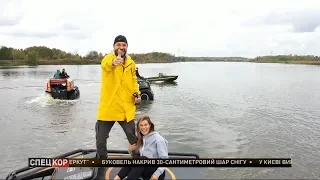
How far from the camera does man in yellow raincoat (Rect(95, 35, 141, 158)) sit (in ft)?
14.9

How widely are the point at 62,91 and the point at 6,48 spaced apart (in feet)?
307

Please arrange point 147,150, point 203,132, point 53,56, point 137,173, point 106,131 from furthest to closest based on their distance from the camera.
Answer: point 53,56, point 203,132, point 106,131, point 147,150, point 137,173

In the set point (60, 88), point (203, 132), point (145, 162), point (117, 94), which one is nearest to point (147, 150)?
point (145, 162)

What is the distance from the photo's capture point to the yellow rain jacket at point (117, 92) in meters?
4.66

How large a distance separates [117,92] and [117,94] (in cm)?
3

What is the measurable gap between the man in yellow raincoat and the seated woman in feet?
0.81

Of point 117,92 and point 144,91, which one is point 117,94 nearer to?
point 117,92

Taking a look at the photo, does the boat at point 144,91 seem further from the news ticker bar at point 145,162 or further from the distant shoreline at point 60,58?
the distant shoreline at point 60,58

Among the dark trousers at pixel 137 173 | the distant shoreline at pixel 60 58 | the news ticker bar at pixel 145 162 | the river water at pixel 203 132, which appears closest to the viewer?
the news ticker bar at pixel 145 162

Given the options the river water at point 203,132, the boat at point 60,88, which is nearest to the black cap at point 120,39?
the river water at point 203,132

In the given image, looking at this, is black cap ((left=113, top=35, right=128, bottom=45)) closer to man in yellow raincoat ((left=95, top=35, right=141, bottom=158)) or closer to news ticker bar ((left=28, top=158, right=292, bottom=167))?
man in yellow raincoat ((left=95, top=35, right=141, bottom=158))

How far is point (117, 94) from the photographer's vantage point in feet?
15.5

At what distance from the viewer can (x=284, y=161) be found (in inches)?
179

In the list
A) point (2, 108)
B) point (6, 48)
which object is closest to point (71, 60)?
point (6, 48)
